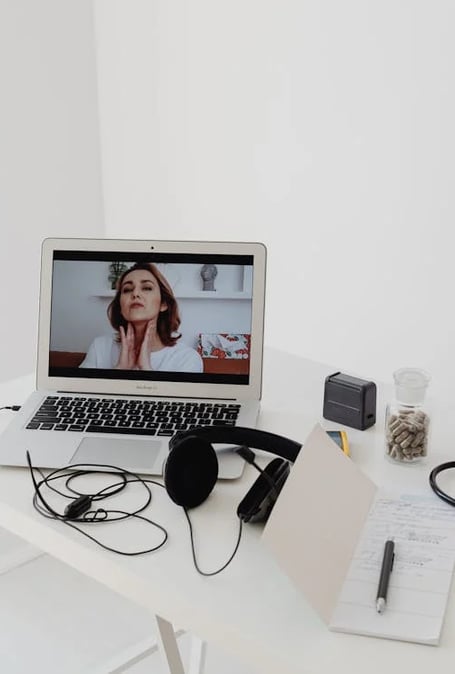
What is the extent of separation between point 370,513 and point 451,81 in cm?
150

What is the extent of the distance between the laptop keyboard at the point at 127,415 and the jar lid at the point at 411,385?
28cm

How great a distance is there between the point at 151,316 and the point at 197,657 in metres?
0.75

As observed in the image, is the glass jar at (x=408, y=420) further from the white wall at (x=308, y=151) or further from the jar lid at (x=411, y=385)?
the white wall at (x=308, y=151)

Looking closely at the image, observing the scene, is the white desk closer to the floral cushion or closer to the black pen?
the black pen

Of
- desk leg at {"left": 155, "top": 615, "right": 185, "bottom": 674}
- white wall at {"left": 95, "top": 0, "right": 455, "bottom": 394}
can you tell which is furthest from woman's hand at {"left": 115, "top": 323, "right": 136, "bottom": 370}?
white wall at {"left": 95, "top": 0, "right": 455, "bottom": 394}

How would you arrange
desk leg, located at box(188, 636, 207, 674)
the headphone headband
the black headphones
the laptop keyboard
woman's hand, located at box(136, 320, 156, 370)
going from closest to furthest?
1. the black headphones
2. the headphone headband
3. the laptop keyboard
4. woman's hand, located at box(136, 320, 156, 370)
5. desk leg, located at box(188, 636, 207, 674)

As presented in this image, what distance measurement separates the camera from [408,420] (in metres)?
1.21

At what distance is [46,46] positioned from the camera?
2.68m

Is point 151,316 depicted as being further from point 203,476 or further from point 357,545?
point 357,545

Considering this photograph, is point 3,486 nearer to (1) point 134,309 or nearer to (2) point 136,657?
(1) point 134,309

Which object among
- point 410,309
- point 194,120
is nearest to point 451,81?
point 410,309

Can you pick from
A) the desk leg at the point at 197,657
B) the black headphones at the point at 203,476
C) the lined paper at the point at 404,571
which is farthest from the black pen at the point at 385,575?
the desk leg at the point at 197,657

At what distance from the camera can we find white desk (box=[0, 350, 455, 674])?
84 cm

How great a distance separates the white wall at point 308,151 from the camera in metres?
2.32
